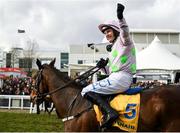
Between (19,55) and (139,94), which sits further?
(19,55)

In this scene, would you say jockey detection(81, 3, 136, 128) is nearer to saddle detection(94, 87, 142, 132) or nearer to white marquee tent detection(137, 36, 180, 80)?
saddle detection(94, 87, 142, 132)

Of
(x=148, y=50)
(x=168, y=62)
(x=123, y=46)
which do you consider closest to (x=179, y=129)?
(x=123, y=46)

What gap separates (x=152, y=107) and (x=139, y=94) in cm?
35

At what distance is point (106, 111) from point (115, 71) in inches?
28.9

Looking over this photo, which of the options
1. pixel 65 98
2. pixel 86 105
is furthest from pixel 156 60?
pixel 86 105

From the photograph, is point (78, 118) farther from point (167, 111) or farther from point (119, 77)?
point (167, 111)

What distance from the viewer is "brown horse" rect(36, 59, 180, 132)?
5930 millimetres

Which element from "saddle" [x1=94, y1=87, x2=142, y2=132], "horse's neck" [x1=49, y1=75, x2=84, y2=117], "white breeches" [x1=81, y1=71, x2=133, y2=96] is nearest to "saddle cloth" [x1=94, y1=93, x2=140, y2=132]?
"saddle" [x1=94, y1=87, x2=142, y2=132]

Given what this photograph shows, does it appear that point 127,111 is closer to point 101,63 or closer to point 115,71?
point 115,71

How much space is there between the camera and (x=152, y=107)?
5984 mm

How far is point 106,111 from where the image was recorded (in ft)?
20.3

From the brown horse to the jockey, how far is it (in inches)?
10.7

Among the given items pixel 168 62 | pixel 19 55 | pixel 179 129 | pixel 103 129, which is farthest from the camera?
pixel 19 55

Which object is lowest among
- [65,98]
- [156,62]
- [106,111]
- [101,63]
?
[106,111]
